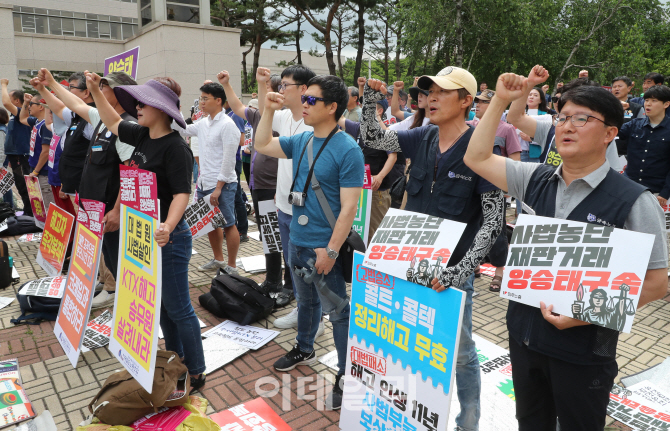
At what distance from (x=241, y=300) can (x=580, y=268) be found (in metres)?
3.07

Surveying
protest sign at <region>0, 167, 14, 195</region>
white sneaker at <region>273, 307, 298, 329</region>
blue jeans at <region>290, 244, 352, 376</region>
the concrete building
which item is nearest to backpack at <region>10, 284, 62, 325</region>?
white sneaker at <region>273, 307, 298, 329</region>

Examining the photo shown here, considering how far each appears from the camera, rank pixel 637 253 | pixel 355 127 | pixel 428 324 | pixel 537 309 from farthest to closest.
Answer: pixel 355 127, pixel 428 324, pixel 537 309, pixel 637 253

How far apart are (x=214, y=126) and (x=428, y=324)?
363cm

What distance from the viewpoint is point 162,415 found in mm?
2834

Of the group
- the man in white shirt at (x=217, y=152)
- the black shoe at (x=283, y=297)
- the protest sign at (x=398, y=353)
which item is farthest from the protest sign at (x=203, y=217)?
the protest sign at (x=398, y=353)

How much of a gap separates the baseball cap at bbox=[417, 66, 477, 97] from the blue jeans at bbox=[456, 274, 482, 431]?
0.94 metres

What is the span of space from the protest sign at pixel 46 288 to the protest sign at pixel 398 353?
3174mm

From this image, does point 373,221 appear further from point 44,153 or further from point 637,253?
point 44,153

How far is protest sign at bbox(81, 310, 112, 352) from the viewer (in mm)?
3779

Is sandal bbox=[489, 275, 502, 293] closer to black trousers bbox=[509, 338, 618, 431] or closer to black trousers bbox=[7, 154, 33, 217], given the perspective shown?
black trousers bbox=[509, 338, 618, 431]

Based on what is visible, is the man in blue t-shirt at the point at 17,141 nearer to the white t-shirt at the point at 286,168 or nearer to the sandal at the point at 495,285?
the white t-shirt at the point at 286,168

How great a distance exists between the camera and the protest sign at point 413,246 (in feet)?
6.87

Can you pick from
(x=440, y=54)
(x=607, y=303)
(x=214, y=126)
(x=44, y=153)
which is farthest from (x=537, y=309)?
(x=440, y=54)

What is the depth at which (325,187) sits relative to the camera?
2.77 metres
